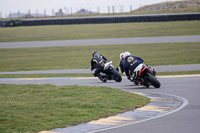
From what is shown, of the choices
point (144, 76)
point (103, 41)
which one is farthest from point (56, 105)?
point (103, 41)

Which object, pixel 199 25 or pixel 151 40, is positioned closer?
pixel 151 40

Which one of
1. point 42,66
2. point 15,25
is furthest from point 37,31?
point 42,66

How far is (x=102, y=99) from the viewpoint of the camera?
12008mm

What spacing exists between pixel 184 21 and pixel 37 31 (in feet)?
57.9

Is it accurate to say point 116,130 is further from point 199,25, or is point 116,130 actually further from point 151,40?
point 199,25

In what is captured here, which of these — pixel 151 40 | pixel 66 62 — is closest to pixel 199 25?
pixel 151 40

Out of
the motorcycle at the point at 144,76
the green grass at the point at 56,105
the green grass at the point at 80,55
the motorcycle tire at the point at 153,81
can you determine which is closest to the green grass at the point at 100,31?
the green grass at the point at 80,55

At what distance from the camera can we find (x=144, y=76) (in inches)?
607

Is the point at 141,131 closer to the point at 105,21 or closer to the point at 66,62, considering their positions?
the point at 66,62

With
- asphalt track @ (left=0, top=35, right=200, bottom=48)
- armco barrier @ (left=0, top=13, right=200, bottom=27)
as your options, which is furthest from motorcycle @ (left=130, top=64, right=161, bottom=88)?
armco barrier @ (left=0, top=13, right=200, bottom=27)

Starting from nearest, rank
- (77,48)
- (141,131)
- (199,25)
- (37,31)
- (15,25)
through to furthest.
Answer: (141,131) < (77,48) < (199,25) < (37,31) < (15,25)

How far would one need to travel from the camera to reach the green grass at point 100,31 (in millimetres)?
43141

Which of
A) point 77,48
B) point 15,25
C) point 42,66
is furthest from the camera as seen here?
point 15,25

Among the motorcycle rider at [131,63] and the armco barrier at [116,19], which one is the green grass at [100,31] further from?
the motorcycle rider at [131,63]
